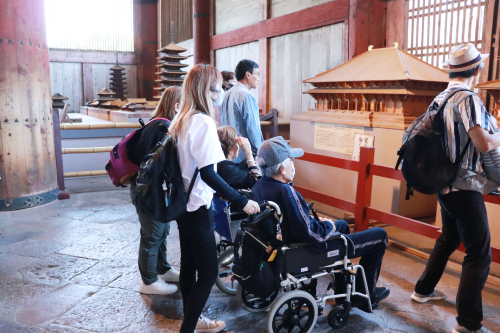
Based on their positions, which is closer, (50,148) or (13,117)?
(13,117)

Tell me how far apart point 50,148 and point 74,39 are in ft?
32.8

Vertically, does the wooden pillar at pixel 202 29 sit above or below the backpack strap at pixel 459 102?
above

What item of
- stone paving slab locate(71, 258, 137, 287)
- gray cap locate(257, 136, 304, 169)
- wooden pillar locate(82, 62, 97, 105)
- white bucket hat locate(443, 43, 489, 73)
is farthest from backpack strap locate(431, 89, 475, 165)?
wooden pillar locate(82, 62, 97, 105)

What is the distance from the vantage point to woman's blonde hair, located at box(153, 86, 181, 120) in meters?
2.72

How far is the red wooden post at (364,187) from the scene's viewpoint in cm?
385

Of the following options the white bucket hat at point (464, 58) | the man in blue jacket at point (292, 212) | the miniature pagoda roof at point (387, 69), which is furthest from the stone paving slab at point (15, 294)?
the miniature pagoda roof at point (387, 69)

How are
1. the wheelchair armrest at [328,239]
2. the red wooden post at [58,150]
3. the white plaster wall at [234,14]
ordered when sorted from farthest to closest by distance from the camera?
the white plaster wall at [234,14], the red wooden post at [58,150], the wheelchair armrest at [328,239]

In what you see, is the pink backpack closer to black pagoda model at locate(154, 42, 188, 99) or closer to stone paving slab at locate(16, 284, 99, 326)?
stone paving slab at locate(16, 284, 99, 326)

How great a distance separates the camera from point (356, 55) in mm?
5527

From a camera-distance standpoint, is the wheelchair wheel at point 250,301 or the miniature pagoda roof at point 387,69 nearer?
the wheelchair wheel at point 250,301

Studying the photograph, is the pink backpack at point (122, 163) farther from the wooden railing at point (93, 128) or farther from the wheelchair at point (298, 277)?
the wooden railing at point (93, 128)

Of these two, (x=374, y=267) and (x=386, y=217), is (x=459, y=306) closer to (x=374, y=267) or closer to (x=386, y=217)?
(x=374, y=267)

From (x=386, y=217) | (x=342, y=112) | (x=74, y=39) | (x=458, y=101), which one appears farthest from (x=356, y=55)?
(x=74, y=39)

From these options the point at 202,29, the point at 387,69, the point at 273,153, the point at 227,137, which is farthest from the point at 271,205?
the point at 202,29
